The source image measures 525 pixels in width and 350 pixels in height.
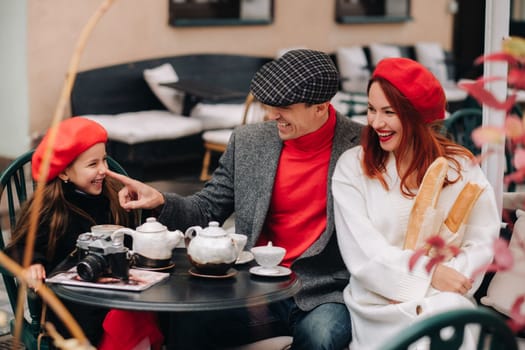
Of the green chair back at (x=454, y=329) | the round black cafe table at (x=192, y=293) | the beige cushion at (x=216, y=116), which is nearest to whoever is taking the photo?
the green chair back at (x=454, y=329)

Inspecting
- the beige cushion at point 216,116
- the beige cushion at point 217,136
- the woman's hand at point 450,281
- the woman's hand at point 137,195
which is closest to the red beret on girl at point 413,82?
the woman's hand at point 450,281

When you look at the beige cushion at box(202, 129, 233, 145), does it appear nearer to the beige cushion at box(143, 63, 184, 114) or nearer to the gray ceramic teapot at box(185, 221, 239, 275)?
the beige cushion at box(143, 63, 184, 114)

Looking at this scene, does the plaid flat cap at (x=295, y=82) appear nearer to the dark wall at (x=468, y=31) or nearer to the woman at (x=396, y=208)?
the woman at (x=396, y=208)

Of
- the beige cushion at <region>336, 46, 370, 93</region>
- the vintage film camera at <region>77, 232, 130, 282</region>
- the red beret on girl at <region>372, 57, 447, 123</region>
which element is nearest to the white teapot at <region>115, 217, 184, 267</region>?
the vintage film camera at <region>77, 232, 130, 282</region>

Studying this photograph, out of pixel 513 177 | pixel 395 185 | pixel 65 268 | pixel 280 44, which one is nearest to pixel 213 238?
pixel 65 268

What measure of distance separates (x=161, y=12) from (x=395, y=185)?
5.96 m

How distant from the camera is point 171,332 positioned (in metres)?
2.80

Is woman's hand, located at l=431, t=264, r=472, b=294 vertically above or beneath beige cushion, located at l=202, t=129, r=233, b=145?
above

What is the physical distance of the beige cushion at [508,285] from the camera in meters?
2.74

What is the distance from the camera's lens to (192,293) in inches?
90.1

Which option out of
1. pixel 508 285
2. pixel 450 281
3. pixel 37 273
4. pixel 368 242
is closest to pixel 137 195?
pixel 37 273

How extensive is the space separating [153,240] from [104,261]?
0.15 m

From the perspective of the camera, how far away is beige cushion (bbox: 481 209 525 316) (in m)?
2.74

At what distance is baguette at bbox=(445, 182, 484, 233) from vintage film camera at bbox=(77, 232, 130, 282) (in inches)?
36.2
